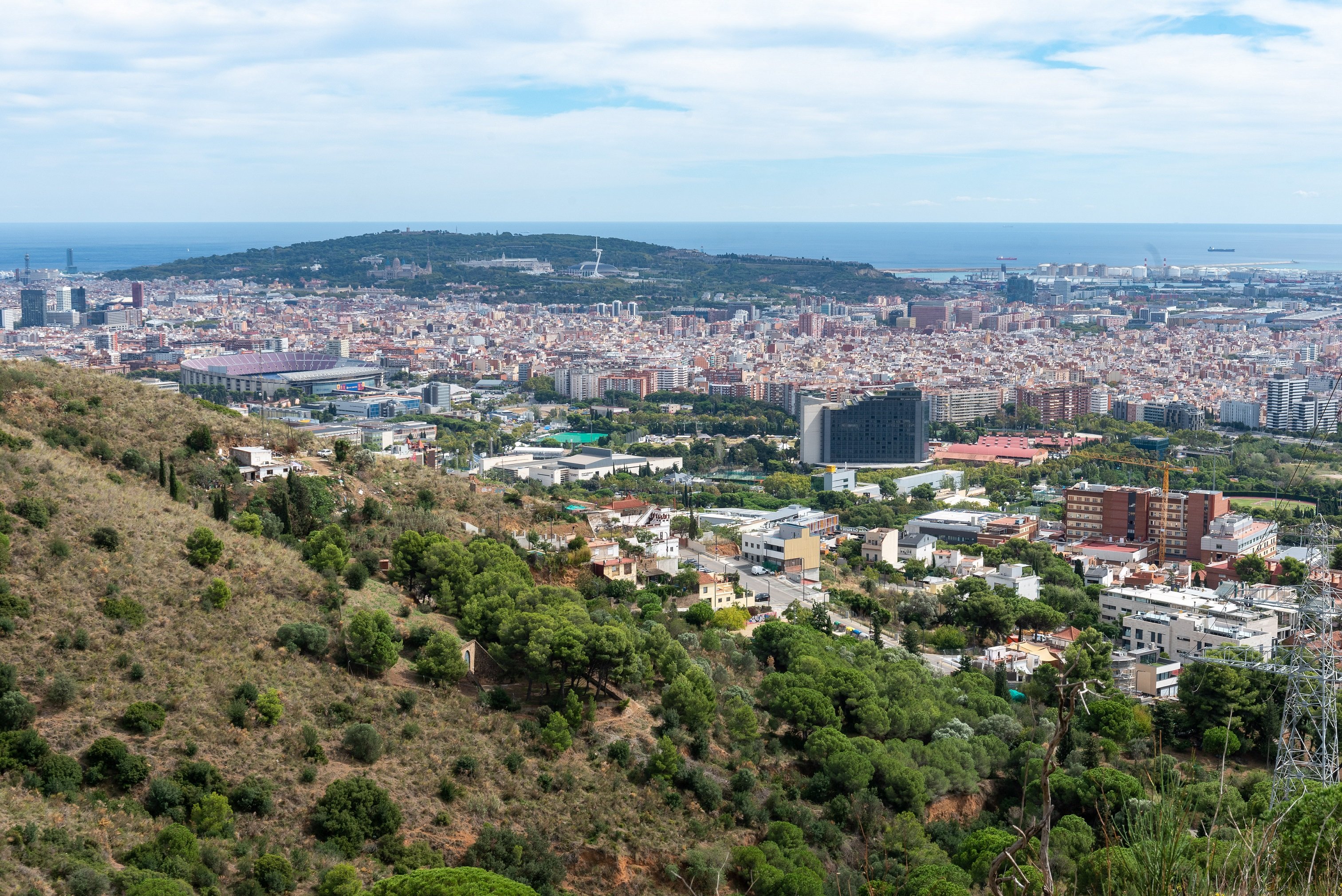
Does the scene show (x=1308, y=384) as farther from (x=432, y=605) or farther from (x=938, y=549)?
(x=432, y=605)

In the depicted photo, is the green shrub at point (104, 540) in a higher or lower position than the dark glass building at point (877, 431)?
higher

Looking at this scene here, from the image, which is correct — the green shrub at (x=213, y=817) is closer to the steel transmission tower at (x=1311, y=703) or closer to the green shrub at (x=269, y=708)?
the green shrub at (x=269, y=708)

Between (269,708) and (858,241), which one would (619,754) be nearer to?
(269,708)

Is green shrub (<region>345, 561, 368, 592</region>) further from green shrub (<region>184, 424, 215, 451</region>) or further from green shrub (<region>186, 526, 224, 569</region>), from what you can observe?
green shrub (<region>184, 424, 215, 451</region>)

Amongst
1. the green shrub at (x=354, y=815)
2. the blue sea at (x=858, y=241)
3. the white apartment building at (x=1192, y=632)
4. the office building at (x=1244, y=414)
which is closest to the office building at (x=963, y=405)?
the office building at (x=1244, y=414)

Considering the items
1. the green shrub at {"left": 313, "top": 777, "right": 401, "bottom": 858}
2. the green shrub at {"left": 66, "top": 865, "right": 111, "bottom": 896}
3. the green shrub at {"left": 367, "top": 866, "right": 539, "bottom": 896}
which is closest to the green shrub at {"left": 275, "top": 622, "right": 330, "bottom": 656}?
the green shrub at {"left": 313, "top": 777, "right": 401, "bottom": 858}

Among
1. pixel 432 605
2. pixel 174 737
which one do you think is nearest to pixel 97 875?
pixel 174 737
